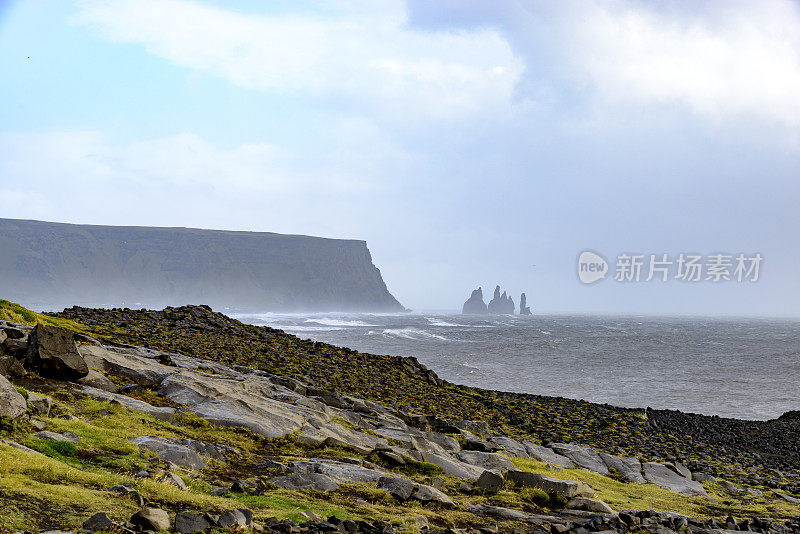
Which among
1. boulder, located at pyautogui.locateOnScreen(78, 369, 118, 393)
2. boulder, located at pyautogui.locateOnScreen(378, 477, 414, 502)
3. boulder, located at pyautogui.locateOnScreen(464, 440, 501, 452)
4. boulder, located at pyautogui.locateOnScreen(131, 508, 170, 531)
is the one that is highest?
boulder, located at pyautogui.locateOnScreen(131, 508, 170, 531)

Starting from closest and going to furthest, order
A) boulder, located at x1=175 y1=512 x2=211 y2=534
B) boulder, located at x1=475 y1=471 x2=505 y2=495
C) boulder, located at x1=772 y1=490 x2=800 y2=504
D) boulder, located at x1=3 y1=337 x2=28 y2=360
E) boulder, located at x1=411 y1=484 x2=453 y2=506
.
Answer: boulder, located at x1=175 y1=512 x2=211 y2=534
boulder, located at x1=411 y1=484 x2=453 y2=506
boulder, located at x1=475 y1=471 x2=505 y2=495
boulder, located at x1=3 y1=337 x2=28 y2=360
boulder, located at x1=772 y1=490 x2=800 y2=504

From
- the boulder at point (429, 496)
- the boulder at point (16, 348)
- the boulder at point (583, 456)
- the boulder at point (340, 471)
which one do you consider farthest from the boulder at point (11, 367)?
the boulder at point (583, 456)

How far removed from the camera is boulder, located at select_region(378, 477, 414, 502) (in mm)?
12922

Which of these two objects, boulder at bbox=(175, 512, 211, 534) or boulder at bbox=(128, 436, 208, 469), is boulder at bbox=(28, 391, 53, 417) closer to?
boulder at bbox=(128, 436, 208, 469)

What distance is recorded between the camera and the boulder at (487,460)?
68.0ft

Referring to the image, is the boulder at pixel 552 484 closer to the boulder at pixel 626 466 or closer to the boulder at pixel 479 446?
the boulder at pixel 479 446

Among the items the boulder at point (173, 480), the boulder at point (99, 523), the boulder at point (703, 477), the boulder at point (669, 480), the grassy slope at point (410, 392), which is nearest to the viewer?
the boulder at point (99, 523)

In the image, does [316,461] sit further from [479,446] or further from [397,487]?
[479,446]

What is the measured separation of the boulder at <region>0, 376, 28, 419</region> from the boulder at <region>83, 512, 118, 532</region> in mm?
5485

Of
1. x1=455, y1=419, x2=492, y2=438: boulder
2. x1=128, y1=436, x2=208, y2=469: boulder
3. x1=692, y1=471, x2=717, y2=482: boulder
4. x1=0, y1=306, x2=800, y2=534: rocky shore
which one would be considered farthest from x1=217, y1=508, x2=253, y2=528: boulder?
x1=692, y1=471, x2=717, y2=482: boulder

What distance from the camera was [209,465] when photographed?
13617mm

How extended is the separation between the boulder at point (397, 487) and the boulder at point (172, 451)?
13.9 feet

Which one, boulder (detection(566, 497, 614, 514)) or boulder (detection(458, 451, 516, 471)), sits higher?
boulder (detection(566, 497, 614, 514))

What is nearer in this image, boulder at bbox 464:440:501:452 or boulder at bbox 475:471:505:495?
boulder at bbox 475:471:505:495
